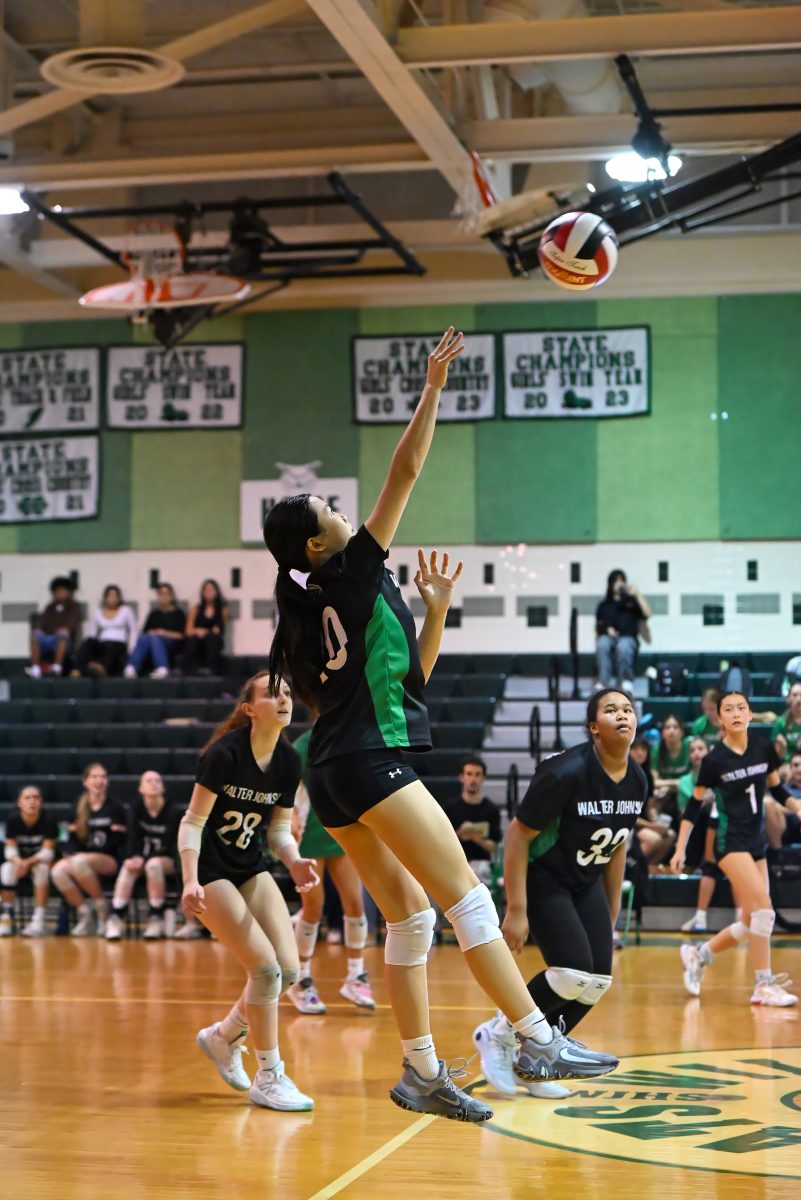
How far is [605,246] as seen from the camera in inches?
332

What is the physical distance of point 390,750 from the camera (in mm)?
4605

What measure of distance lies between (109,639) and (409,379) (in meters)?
5.15

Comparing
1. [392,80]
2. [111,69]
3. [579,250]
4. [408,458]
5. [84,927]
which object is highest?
[392,80]

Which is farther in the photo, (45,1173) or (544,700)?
(544,700)

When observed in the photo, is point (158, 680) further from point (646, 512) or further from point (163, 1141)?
point (163, 1141)

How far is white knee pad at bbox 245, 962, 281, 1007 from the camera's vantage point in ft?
21.0

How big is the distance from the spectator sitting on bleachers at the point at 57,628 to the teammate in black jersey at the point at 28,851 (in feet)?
15.7

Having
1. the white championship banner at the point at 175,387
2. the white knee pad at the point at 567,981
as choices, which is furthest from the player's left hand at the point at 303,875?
the white championship banner at the point at 175,387

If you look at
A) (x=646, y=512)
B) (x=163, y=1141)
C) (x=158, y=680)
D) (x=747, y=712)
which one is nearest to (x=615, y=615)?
(x=646, y=512)

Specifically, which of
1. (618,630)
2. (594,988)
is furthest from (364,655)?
(618,630)

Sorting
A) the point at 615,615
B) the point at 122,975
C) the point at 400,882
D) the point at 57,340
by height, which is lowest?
the point at 122,975

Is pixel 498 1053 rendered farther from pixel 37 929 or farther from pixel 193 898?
pixel 37 929

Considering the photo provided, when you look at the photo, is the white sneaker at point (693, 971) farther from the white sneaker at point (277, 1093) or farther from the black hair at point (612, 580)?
the black hair at point (612, 580)

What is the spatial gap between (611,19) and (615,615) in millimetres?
7208
